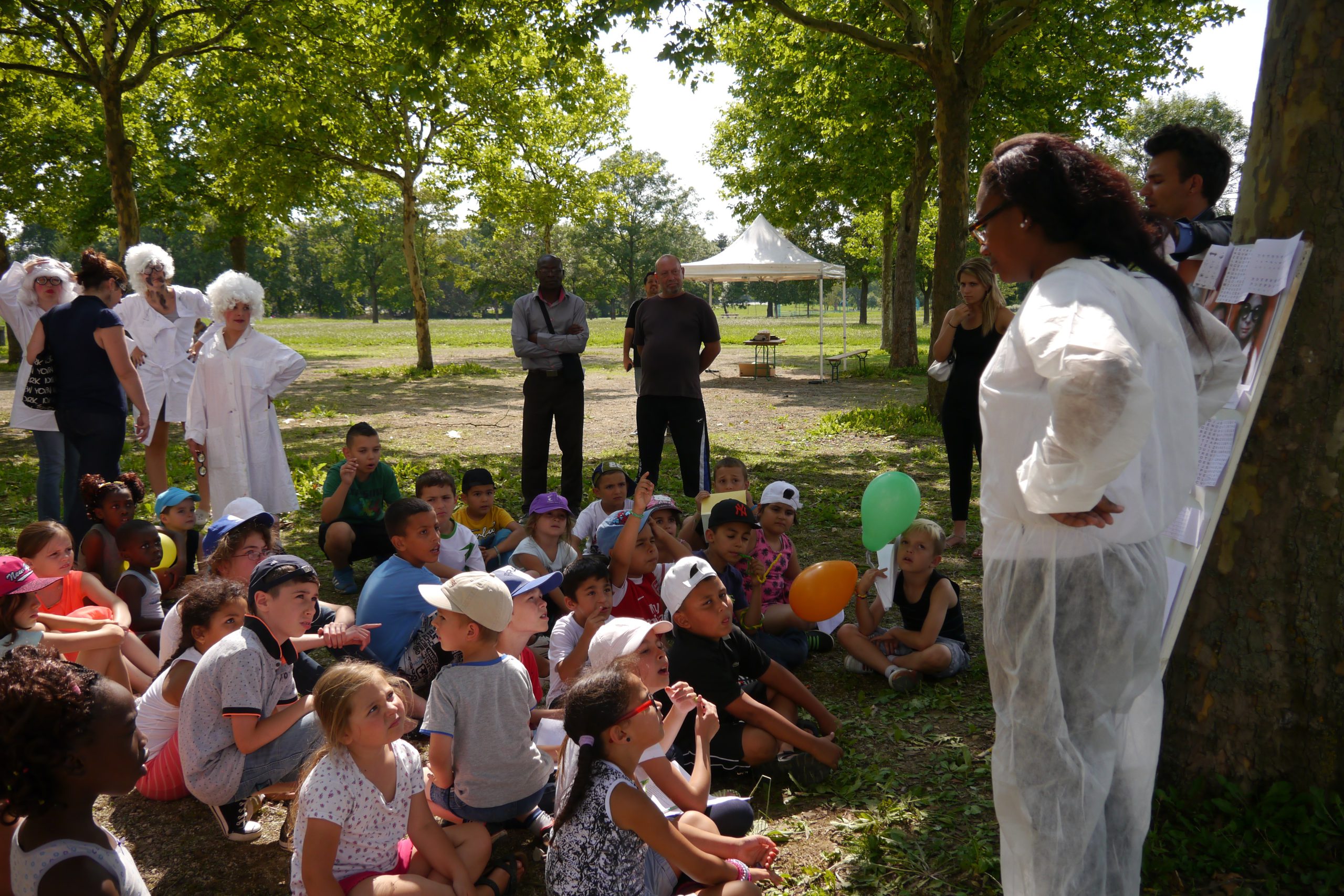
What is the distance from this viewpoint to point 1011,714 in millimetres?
2299

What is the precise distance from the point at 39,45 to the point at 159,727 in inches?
680

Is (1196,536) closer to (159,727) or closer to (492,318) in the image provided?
(159,727)

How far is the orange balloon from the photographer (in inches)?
192

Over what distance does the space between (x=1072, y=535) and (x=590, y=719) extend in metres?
1.38

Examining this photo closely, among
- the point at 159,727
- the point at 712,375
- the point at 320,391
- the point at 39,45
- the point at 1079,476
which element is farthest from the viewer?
the point at 712,375

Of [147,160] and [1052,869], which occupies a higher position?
[147,160]

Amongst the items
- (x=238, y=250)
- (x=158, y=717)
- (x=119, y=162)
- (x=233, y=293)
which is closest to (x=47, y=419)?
(x=233, y=293)

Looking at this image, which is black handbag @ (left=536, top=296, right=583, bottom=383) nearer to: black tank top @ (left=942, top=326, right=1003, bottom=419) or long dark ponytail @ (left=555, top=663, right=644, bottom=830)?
black tank top @ (left=942, top=326, right=1003, bottom=419)

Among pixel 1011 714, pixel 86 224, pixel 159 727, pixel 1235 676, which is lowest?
pixel 159 727

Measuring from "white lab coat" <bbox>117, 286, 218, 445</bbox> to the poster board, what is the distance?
7.46 metres

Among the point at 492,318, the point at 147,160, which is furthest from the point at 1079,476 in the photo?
the point at 492,318

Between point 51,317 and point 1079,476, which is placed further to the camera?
point 51,317

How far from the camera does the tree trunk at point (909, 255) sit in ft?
63.4

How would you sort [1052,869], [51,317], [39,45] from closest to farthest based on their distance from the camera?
[1052,869], [51,317], [39,45]
